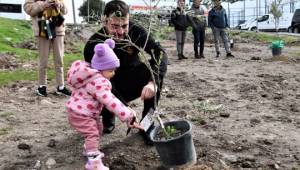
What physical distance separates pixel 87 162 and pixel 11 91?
422 cm

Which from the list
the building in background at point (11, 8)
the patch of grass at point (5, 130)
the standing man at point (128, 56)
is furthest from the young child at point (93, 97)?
the building in background at point (11, 8)

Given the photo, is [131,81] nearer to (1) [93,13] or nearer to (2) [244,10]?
(1) [93,13]

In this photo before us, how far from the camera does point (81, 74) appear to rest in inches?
149

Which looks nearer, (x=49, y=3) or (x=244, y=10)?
(x=49, y=3)

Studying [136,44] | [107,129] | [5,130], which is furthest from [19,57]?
[136,44]

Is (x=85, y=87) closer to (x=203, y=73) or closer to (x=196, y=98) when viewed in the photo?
(x=196, y=98)

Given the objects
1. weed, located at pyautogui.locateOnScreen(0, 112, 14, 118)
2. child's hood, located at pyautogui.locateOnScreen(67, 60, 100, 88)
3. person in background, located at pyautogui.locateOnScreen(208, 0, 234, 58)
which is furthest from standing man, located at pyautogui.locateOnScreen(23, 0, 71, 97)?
person in background, located at pyautogui.locateOnScreen(208, 0, 234, 58)

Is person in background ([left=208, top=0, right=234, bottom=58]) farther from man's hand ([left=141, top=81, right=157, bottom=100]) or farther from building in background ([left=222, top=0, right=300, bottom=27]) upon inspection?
building in background ([left=222, top=0, right=300, bottom=27])

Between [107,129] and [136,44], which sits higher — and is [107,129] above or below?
below

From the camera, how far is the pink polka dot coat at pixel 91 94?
3.68 meters

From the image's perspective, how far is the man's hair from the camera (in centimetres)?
413

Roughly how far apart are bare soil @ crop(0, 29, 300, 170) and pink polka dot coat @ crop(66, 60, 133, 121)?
51cm

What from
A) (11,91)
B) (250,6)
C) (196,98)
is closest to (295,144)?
(196,98)

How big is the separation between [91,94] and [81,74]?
0.53 feet
